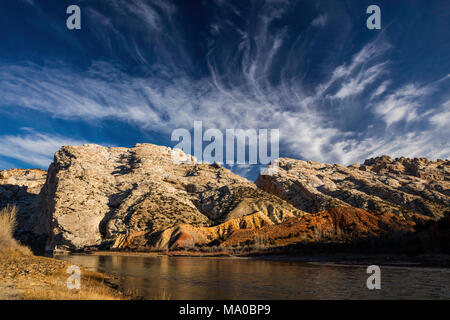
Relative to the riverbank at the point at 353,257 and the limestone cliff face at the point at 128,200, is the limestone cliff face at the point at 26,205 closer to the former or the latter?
the limestone cliff face at the point at 128,200

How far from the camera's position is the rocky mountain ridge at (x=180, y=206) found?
3760 inches

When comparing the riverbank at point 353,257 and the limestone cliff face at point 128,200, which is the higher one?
the limestone cliff face at point 128,200

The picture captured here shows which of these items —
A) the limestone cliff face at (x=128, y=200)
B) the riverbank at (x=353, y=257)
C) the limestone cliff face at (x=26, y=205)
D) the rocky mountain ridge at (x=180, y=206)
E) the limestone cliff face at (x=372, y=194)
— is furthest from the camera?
the limestone cliff face at (x=372, y=194)

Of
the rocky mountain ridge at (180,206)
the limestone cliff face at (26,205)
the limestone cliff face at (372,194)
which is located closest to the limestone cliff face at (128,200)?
the rocky mountain ridge at (180,206)

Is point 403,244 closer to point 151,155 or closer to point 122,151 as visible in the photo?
point 151,155

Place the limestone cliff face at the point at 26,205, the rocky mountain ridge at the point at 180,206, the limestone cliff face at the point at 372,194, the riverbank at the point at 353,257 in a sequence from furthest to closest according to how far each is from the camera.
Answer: the limestone cliff face at the point at 372,194
the limestone cliff face at the point at 26,205
the rocky mountain ridge at the point at 180,206
the riverbank at the point at 353,257

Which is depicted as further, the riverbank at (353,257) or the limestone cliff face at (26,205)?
the limestone cliff face at (26,205)

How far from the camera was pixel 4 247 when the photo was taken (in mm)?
42000

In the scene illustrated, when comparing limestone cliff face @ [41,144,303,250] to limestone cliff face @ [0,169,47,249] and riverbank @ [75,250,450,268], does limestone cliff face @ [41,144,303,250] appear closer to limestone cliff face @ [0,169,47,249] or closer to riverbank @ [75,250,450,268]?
limestone cliff face @ [0,169,47,249]

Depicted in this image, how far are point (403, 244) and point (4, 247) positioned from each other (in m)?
84.9

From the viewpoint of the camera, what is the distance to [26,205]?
6053 inches

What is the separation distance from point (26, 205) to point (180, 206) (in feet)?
303

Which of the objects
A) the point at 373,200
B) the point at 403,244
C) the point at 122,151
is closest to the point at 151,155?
the point at 122,151

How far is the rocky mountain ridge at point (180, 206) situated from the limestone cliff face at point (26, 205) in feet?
1.57
